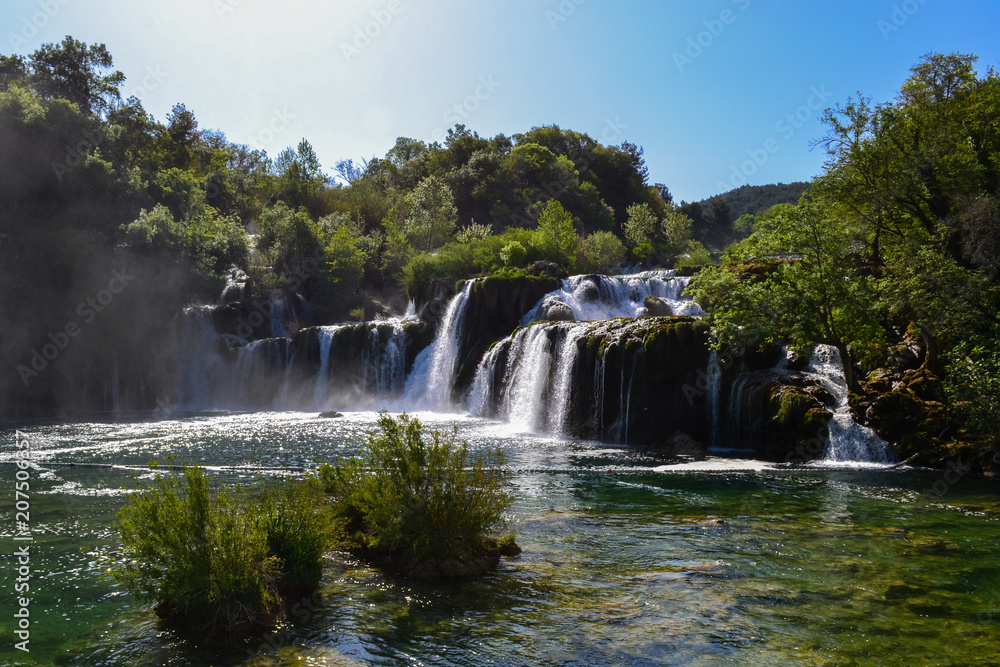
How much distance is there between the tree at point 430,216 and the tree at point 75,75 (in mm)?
27934

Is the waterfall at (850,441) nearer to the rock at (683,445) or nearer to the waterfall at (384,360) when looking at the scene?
the rock at (683,445)

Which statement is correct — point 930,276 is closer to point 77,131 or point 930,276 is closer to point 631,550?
point 631,550

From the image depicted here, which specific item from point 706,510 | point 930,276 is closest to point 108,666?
point 706,510

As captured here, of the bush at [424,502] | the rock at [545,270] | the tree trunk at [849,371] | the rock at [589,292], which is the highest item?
the rock at [545,270]

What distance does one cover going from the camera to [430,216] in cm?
6462

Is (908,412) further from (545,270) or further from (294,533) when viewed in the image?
(545,270)

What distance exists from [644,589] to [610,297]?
104 feet

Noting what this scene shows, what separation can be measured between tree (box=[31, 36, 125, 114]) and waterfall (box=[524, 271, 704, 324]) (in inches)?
1709

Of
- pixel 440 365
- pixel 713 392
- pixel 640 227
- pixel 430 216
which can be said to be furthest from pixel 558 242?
pixel 713 392

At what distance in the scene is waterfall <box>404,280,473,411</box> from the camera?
3800 centimetres

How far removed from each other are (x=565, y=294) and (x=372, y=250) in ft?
84.8

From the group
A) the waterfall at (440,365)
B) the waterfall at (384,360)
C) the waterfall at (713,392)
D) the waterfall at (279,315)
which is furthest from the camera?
the waterfall at (279,315)

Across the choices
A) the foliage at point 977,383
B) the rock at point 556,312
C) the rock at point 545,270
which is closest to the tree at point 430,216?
the rock at point 545,270

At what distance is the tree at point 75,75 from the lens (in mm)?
54562
